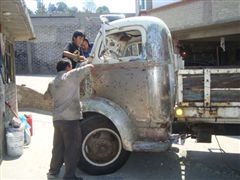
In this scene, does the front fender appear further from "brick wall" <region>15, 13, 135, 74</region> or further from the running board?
"brick wall" <region>15, 13, 135, 74</region>

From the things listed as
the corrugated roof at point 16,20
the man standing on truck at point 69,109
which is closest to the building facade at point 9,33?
the corrugated roof at point 16,20

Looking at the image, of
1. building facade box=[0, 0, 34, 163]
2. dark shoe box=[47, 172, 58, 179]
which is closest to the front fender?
dark shoe box=[47, 172, 58, 179]

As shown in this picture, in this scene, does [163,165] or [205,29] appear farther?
[205,29]

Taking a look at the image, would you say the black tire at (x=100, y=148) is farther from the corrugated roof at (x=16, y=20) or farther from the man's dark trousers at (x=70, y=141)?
the corrugated roof at (x=16, y=20)

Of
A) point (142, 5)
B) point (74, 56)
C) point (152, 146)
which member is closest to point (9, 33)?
point (74, 56)

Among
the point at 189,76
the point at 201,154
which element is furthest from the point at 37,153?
the point at 189,76

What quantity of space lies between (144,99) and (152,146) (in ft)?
2.32

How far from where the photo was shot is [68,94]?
21.2 feet

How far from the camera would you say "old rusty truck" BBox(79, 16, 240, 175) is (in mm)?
6273

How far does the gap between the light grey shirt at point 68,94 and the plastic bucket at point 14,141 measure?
1.80m

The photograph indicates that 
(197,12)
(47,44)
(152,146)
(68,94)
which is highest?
(197,12)

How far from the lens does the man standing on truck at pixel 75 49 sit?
7223 millimetres

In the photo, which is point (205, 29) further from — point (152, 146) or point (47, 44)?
point (47, 44)

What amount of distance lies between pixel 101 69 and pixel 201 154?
9.10ft
